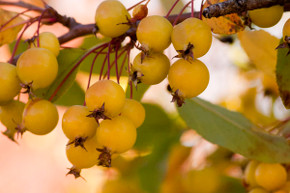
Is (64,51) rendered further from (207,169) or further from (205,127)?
(207,169)


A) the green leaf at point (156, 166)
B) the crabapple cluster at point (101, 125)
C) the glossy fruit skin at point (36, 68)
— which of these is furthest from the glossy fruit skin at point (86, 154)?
the green leaf at point (156, 166)

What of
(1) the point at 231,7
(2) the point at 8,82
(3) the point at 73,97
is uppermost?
(1) the point at 231,7

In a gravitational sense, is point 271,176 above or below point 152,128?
above

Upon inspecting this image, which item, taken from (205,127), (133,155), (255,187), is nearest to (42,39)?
(205,127)

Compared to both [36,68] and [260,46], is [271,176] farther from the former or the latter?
[36,68]

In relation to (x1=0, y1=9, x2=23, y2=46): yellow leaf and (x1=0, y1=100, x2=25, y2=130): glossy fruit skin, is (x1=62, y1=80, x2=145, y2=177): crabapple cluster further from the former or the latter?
(x1=0, y1=9, x2=23, y2=46): yellow leaf

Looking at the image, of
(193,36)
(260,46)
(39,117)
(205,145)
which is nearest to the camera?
(193,36)

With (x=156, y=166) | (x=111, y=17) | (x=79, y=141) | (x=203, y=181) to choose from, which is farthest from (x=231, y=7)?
(x=156, y=166)
